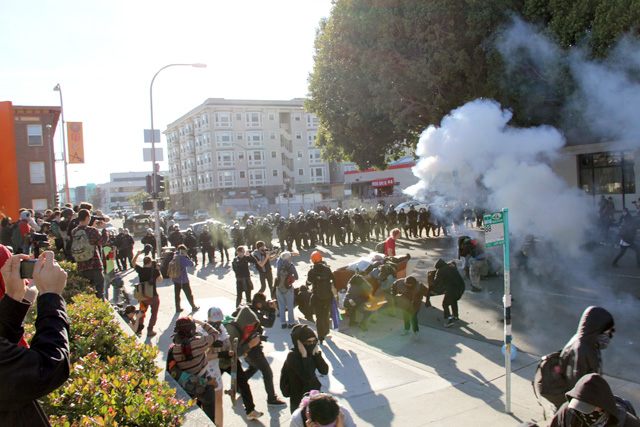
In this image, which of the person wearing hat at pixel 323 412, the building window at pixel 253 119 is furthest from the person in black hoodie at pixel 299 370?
the building window at pixel 253 119

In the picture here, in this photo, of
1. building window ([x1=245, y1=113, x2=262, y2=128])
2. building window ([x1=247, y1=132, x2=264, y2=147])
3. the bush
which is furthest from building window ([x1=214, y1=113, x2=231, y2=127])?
the bush

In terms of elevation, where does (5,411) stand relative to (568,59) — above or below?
below

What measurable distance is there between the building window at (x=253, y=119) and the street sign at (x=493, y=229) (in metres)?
53.1

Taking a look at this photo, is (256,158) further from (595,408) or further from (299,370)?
(595,408)

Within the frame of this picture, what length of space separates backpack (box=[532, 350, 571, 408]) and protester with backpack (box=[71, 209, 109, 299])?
6644 mm

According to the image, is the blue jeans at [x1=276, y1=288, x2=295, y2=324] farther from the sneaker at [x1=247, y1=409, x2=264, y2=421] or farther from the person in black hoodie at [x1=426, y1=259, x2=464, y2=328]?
the sneaker at [x1=247, y1=409, x2=264, y2=421]

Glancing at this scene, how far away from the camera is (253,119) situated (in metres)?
56.8

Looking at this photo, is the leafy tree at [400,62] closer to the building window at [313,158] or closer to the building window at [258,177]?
the building window at [258,177]

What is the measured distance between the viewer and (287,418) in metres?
5.52

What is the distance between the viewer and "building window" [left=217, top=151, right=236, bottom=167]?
56.4 meters

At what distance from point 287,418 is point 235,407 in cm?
72

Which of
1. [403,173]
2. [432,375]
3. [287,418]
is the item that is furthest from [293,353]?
[403,173]

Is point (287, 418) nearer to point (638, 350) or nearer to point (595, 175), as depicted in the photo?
point (638, 350)

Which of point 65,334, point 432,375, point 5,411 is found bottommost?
point 432,375
